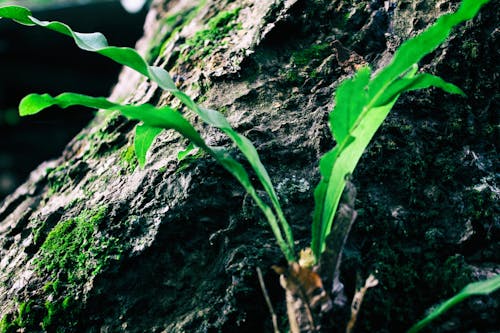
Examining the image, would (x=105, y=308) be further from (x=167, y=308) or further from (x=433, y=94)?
(x=433, y=94)

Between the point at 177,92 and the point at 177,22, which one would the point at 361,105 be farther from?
the point at 177,22

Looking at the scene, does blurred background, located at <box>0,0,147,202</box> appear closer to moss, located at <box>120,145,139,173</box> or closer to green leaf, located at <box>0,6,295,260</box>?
moss, located at <box>120,145,139,173</box>

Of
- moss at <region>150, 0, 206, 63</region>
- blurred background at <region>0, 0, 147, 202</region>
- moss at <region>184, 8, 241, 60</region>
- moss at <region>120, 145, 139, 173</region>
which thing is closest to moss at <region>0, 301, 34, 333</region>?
moss at <region>120, 145, 139, 173</region>

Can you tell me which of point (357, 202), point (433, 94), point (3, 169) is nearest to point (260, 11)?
point (433, 94)

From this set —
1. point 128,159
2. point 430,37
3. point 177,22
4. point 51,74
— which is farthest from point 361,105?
point 51,74

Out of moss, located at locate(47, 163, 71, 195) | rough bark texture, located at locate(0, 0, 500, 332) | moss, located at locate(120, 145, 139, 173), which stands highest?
moss, located at locate(47, 163, 71, 195)

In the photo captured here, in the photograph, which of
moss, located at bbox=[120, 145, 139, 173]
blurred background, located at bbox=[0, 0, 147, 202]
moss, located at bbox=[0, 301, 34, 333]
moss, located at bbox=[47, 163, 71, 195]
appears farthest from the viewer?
blurred background, located at bbox=[0, 0, 147, 202]

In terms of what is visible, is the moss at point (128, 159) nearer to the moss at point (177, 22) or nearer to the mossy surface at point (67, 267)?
the mossy surface at point (67, 267)
